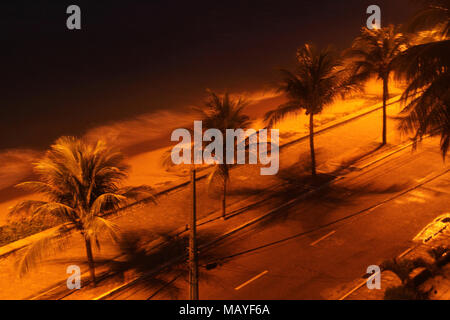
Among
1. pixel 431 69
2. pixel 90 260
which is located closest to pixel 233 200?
pixel 90 260

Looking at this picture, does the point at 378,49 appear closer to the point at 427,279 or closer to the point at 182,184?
the point at 182,184

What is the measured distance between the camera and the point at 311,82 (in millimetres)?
27594

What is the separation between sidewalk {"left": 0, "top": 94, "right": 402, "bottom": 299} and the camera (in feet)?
72.9

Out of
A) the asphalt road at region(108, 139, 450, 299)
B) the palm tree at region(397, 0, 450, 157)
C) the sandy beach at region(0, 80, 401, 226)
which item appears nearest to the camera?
the palm tree at region(397, 0, 450, 157)

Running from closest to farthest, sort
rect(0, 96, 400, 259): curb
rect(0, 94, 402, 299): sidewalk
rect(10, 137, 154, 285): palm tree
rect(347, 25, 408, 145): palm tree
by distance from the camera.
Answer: rect(10, 137, 154, 285): palm tree < rect(0, 94, 402, 299): sidewalk < rect(0, 96, 400, 259): curb < rect(347, 25, 408, 145): palm tree

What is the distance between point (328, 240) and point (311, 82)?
7742mm

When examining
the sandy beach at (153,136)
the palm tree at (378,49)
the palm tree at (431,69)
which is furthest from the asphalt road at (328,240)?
the sandy beach at (153,136)

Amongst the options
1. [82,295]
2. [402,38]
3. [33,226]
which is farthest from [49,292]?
[402,38]

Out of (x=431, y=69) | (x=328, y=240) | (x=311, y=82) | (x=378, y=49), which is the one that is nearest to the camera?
(x=431, y=69)

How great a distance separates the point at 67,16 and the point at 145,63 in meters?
21.1

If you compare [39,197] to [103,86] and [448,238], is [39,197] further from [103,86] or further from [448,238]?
[103,86]

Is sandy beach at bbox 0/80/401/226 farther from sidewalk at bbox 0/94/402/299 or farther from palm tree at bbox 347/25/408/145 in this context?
palm tree at bbox 347/25/408/145

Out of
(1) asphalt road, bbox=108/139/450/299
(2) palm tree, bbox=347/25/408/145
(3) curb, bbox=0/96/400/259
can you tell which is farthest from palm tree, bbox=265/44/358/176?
(3) curb, bbox=0/96/400/259

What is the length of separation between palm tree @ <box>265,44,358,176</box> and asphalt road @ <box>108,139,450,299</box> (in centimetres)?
448
